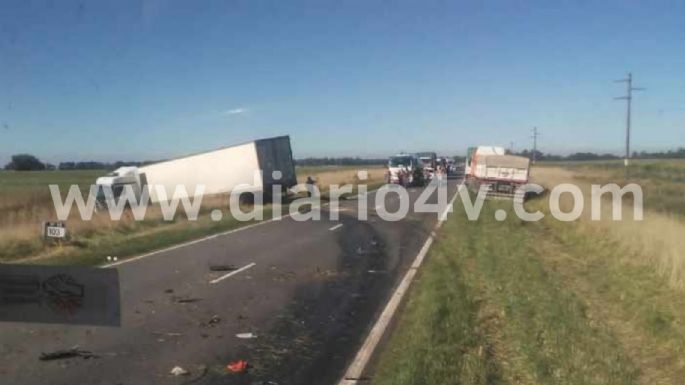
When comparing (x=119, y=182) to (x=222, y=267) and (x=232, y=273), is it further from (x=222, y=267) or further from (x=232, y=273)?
(x=232, y=273)

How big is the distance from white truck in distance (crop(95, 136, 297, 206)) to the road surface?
18.2 meters

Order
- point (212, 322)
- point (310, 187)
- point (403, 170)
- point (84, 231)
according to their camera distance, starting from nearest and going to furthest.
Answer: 1. point (212, 322)
2. point (84, 231)
3. point (310, 187)
4. point (403, 170)

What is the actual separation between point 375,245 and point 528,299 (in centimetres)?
791

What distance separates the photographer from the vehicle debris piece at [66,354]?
7.46 m

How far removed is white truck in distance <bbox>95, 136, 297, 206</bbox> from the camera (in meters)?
35.6

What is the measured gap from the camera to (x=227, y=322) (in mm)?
9336

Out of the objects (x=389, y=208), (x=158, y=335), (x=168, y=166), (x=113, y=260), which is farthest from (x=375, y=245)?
(x=168, y=166)

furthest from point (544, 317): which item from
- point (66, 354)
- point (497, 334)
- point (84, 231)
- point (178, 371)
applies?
point (84, 231)

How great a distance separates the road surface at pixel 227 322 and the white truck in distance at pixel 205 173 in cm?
1824

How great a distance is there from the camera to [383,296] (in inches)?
447

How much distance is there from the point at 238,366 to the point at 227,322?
220cm
